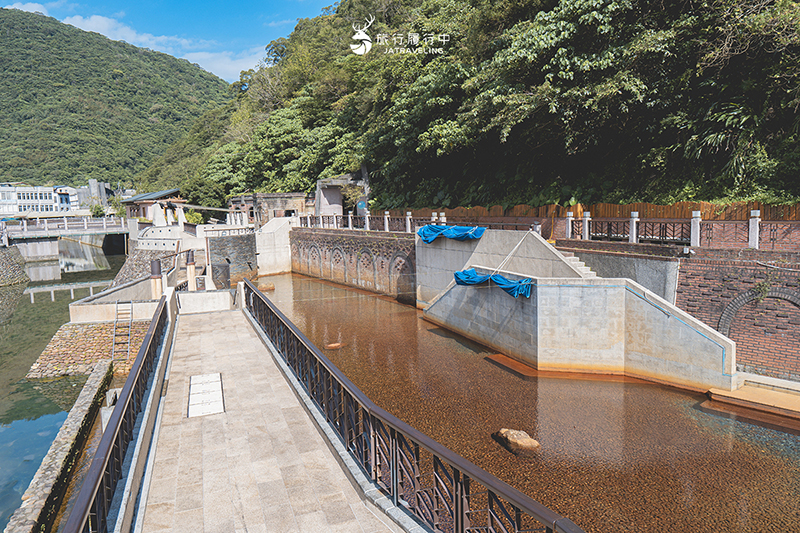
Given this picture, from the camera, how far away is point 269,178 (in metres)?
48.6

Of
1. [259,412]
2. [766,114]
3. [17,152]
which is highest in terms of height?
[17,152]

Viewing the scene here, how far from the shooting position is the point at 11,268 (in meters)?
38.4

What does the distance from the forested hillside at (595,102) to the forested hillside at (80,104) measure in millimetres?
81853

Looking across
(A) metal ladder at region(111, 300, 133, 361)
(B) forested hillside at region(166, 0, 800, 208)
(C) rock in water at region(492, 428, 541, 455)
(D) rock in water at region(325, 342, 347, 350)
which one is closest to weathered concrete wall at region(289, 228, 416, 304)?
(B) forested hillside at region(166, 0, 800, 208)

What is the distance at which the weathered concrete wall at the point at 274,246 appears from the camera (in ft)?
123

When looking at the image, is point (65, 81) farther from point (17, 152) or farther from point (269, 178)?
point (269, 178)

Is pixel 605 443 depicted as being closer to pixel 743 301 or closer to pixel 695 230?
pixel 743 301

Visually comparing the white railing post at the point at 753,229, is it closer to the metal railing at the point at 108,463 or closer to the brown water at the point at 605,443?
the brown water at the point at 605,443

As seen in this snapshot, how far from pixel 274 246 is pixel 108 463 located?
35.5 m

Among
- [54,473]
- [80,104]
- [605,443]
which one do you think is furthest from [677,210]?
[80,104]

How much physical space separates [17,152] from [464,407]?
358 feet

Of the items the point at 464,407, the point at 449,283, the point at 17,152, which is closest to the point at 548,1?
the point at 449,283

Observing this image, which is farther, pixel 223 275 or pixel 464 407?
pixel 223 275

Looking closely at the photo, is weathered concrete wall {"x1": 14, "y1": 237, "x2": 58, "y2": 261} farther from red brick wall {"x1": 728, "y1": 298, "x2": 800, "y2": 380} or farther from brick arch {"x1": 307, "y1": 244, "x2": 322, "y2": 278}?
red brick wall {"x1": 728, "y1": 298, "x2": 800, "y2": 380}
